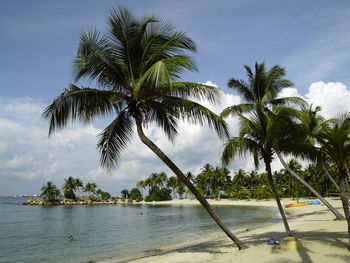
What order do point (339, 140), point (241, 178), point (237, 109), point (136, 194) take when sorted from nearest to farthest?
point (339, 140) → point (237, 109) → point (241, 178) → point (136, 194)

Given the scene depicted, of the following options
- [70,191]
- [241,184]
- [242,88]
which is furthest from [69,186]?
[242,88]

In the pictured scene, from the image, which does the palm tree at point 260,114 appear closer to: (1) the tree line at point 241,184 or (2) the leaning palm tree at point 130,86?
(2) the leaning palm tree at point 130,86

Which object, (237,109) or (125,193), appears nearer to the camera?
(237,109)

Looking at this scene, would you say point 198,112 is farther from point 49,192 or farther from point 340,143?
point 49,192

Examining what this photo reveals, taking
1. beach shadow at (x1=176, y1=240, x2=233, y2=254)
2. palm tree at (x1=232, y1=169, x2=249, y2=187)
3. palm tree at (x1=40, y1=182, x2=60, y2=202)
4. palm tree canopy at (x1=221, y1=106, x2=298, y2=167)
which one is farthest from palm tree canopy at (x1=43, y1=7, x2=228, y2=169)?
palm tree at (x1=40, y1=182, x2=60, y2=202)

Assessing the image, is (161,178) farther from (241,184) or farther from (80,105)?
(80,105)

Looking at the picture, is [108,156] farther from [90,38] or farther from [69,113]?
[90,38]

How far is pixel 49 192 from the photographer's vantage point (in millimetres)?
86750

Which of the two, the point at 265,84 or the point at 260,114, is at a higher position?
the point at 265,84

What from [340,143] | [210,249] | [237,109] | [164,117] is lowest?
[210,249]

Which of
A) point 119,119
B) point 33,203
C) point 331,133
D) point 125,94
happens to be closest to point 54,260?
point 119,119

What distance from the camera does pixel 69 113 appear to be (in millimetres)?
7168

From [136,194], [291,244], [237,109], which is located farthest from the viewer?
[136,194]

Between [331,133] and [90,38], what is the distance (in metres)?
7.81
